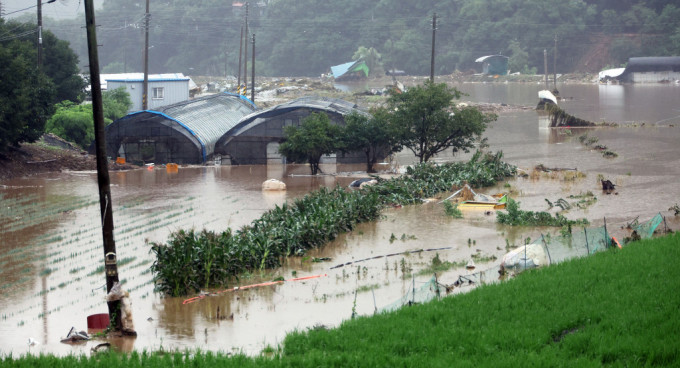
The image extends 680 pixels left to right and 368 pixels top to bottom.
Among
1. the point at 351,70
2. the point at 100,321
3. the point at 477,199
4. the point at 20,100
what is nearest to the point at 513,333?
the point at 100,321

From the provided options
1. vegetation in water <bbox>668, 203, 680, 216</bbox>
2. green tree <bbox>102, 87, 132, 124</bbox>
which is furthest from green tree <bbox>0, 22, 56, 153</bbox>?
vegetation in water <bbox>668, 203, 680, 216</bbox>

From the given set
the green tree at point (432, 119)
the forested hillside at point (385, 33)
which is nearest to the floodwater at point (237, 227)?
the green tree at point (432, 119)

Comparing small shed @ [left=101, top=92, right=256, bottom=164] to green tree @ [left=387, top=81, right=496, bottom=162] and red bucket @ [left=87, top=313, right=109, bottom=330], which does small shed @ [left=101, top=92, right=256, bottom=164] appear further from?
red bucket @ [left=87, top=313, right=109, bottom=330]

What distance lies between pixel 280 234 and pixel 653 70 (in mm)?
86467

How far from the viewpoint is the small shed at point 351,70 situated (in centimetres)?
11094

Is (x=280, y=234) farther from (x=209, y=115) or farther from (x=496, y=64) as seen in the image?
(x=496, y=64)

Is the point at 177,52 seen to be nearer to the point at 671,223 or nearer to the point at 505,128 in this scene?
the point at 505,128

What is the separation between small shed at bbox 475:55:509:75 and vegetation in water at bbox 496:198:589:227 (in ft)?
310

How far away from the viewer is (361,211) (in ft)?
78.8

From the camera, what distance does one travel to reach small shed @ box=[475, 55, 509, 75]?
376ft

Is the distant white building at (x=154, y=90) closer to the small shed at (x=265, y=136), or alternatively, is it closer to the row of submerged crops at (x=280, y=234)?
the small shed at (x=265, y=136)

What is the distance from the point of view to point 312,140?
33719 mm

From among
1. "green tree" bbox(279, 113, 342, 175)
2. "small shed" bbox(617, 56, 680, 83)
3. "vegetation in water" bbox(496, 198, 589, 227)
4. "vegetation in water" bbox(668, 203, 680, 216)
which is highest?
"small shed" bbox(617, 56, 680, 83)

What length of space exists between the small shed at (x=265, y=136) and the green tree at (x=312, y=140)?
363 centimetres
